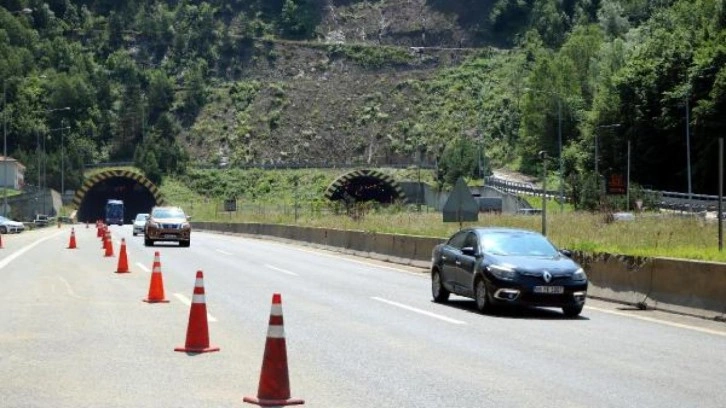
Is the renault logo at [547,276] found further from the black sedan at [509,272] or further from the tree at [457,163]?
the tree at [457,163]

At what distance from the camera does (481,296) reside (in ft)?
64.2

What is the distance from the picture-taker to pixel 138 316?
1797 cm

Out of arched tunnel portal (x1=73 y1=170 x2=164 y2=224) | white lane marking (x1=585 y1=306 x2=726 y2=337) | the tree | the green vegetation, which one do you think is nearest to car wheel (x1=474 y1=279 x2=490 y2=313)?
white lane marking (x1=585 y1=306 x2=726 y2=337)

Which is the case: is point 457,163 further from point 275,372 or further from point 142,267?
point 275,372

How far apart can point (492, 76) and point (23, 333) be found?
154419mm

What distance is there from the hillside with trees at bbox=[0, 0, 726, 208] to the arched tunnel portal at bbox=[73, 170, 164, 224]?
127 inches

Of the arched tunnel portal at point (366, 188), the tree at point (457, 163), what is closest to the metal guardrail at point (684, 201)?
the tree at point (457, 163)

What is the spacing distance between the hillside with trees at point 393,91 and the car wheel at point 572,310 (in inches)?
1952

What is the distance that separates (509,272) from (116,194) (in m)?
118

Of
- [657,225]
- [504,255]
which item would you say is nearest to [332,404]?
[504,255]

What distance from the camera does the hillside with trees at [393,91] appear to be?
85.5m

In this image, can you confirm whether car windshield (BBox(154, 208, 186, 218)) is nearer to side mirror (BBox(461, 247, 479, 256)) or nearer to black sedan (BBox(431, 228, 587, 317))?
black sedan (BBox(431, 228, 587, 317))

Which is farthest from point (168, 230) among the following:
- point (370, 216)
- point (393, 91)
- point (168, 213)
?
point (393, 91)

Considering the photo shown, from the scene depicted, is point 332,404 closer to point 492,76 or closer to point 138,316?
point 138,316
